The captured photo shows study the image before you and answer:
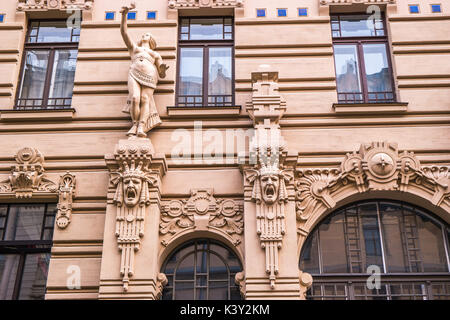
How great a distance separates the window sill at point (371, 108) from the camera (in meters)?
13.7

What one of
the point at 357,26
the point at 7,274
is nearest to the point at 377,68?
the point at 357,26

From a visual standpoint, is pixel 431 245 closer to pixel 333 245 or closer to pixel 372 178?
pixel 372 178

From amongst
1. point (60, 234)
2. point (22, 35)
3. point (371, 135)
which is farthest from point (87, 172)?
point (371, 135)

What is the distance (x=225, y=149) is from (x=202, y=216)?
1713 millimetres

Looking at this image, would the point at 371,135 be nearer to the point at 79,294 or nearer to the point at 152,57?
the point at 152,57

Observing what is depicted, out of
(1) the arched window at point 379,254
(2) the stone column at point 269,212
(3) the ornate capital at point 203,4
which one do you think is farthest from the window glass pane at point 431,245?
(3) the ornate capital at point 203,4

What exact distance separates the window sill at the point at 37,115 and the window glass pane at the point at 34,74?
881mm

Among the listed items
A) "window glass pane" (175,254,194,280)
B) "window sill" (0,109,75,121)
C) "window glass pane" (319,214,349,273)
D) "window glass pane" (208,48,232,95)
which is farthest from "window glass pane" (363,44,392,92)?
"window sill" (0,109,75,121)

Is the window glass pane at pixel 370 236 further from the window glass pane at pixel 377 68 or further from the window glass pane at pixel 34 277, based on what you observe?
the window glass pane at pixel 34 277

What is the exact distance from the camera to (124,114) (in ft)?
46.2

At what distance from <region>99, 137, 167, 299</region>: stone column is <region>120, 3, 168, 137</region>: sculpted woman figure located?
645 mm

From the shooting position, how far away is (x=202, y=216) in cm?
1270

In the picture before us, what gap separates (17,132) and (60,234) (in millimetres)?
2937

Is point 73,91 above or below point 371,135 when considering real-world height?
above
